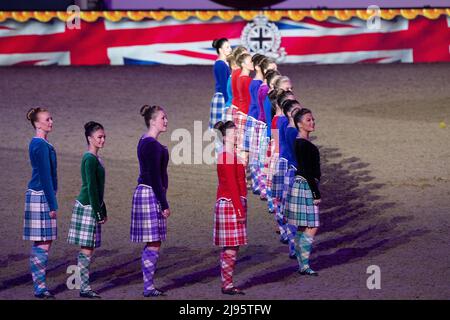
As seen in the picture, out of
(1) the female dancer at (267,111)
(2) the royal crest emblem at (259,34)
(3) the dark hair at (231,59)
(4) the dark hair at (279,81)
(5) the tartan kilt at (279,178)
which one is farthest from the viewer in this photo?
(2) the royal crest emblem at (259,34)

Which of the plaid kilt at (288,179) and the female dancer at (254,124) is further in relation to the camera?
the female dancer at (254,124)

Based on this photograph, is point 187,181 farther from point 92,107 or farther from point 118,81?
point 118,81

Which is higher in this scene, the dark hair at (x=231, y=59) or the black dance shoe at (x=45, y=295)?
the dark hair at (x=231, y=59)

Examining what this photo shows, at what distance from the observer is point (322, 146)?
56.8 feet

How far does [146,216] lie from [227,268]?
948mm

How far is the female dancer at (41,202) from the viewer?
9.54 metres

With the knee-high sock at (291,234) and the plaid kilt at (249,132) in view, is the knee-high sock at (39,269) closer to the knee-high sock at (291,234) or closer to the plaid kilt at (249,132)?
the knee-high sock at (291,234)

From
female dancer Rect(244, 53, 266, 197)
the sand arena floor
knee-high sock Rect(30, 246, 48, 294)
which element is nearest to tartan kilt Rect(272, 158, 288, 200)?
the sand arena floor

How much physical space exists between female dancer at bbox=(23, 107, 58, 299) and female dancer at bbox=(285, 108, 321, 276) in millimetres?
2482

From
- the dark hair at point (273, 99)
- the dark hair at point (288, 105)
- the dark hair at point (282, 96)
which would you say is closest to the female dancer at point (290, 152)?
the dark hair at point (288, 105)

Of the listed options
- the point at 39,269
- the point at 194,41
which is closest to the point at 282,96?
the point at 39,269

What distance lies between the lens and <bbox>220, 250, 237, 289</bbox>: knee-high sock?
32.0 feet

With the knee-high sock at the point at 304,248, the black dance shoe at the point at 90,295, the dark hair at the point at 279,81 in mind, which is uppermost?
the dark hair at the point at 279,81

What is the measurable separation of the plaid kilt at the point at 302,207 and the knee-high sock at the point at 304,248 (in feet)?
0.49
